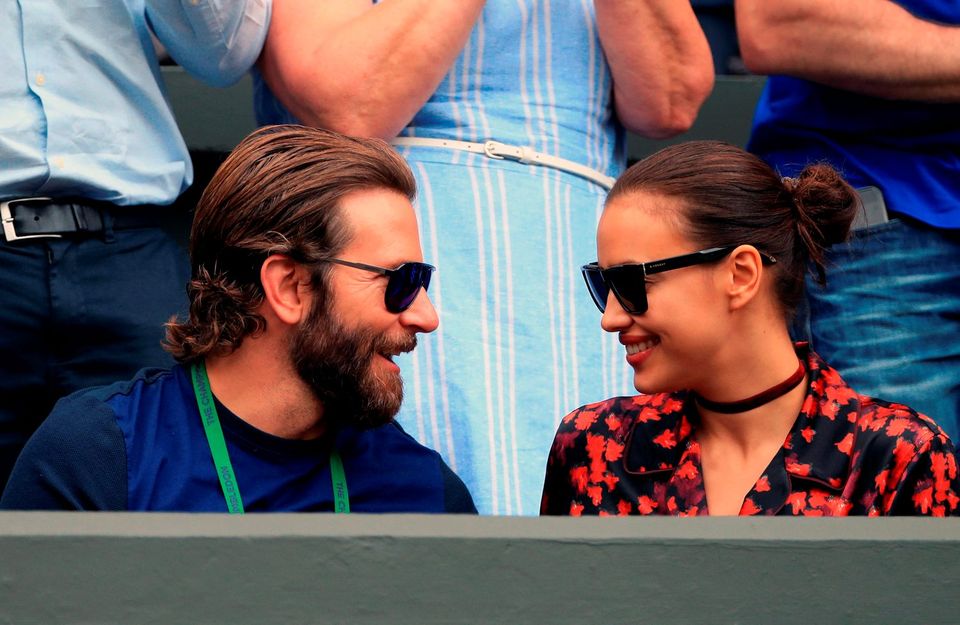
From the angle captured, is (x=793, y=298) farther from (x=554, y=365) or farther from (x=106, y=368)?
(x=106, y=368)

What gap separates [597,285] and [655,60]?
0.66m

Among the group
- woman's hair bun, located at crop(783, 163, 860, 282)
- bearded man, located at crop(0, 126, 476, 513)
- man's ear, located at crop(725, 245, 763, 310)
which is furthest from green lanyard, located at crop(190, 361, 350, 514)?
woman's hair bun, located at crop(783, 163, 860, 282)

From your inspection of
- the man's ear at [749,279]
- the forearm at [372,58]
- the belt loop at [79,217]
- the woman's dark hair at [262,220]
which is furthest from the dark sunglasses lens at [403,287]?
the belt loop at [79,217]

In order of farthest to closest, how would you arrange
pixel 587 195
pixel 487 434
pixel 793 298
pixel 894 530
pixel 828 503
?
pixel 587 195
pixel 487 434
pixel 793 298
pixel 828 503
pixel 894 530

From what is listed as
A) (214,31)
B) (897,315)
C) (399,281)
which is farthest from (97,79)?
(897,315)

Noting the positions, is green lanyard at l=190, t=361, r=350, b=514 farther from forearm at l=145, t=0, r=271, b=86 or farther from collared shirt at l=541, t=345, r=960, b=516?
forearm at l=145, t=0, r=271, b=86

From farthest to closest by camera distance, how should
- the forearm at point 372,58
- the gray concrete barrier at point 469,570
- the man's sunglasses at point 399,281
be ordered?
the forearm at point 372,58
the man's sunglasses at point 399,281
the gray concrete barrier at point 469,570

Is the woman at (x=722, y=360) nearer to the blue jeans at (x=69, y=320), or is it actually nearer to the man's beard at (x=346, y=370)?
the man's beard at (x=346, y=370)

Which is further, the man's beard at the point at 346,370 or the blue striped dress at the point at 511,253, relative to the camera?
the blue striped dress at the point at 511,253

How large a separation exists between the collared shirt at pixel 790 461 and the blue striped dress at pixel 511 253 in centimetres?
20

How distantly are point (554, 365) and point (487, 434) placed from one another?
210 mm

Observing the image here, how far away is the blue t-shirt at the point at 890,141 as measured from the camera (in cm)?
295

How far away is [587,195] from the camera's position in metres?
3.04

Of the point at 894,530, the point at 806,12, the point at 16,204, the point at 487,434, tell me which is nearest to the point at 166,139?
the point at 16,204
